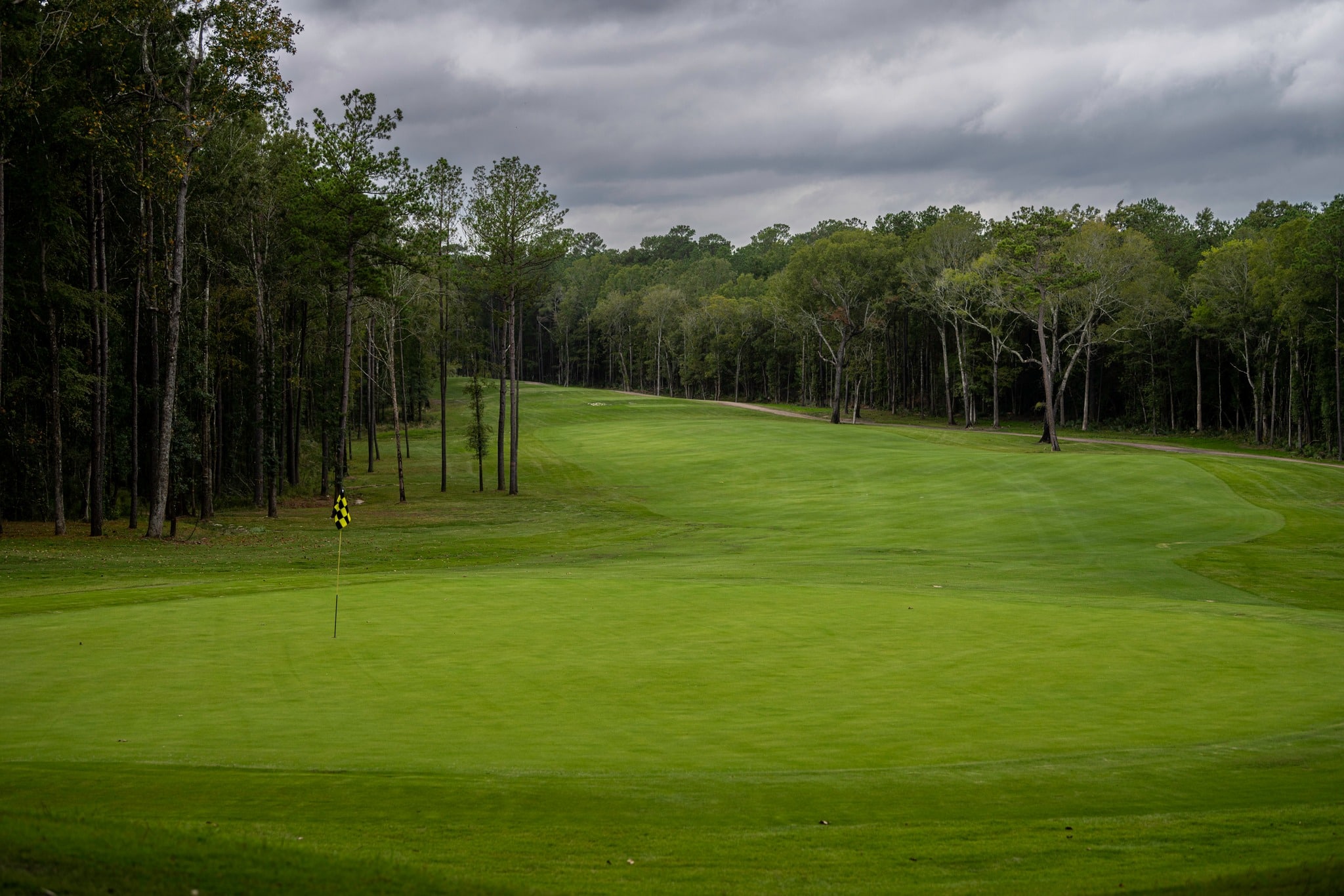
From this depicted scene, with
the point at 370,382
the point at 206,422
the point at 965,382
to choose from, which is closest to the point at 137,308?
the point at 206,422

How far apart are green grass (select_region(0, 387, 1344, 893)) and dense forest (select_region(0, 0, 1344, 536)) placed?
12.8 metres

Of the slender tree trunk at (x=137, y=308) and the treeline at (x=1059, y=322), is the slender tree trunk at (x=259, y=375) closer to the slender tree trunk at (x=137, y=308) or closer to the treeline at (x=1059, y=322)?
the slender tree trunk at (x=137, y=308)

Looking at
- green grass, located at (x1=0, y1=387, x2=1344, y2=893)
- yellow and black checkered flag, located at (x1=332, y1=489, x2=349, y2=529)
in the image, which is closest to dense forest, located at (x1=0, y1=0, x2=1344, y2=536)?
green grass, located at (x1=0, y1=387, x2=1344, y2=893)

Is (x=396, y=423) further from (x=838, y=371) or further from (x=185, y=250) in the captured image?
(x=838, y=371)

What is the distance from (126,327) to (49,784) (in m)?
34.3

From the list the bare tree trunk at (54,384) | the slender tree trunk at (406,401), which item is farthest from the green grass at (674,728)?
the slender tree trunk at (406,401)

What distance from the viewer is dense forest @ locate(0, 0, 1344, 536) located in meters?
30.6

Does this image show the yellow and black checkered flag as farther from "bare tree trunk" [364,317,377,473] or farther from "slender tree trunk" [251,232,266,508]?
"bare tree trunk" [364,317,377,473]

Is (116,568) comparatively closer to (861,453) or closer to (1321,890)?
(1321,890)

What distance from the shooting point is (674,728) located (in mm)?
9547

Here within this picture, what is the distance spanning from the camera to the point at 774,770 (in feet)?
27.9

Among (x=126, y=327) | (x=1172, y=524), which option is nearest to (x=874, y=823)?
(x=1172, y=524)

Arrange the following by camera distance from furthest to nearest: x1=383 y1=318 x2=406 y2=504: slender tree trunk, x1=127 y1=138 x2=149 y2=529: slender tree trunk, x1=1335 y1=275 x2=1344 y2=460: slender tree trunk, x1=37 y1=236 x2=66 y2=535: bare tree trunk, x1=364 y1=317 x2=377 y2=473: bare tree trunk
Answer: x1=364 y1=317 x2=377 y2=473: bare tree trunk → x1=1335 y1=275 x2=1344 y2=460: slender tree trunk → x1=383 y1=318 x2=406 y2=504: slender tree trunk → x1=127 y1=138 x2=149 y2=529: slender tree trunk → x1=37 y1=236 x2=66 y2=535: bare tree trunk

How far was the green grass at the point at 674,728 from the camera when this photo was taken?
6.33m
